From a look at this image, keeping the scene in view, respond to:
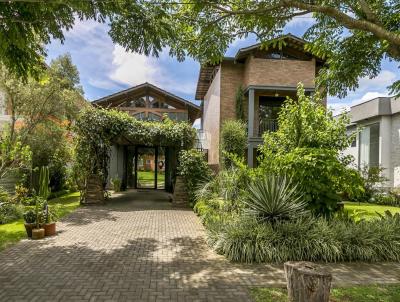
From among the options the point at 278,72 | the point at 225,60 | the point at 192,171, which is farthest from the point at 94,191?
the point at 278,72

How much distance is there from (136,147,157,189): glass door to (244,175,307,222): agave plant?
1536 cm

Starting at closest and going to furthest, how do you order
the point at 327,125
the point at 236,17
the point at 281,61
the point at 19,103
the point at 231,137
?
the point at 236,17 < the point at 327,125 < the point at 19,103 < the point at 231,137 < the point at 281,61

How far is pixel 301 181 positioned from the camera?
8.02m

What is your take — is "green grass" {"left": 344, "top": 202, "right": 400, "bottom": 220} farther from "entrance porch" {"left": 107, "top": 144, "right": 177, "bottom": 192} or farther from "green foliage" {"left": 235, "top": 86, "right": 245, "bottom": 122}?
"entrance porch" {"left": 107, "top": 144, "right": 177, "bottom": 192}

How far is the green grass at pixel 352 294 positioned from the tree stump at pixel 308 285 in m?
0.37

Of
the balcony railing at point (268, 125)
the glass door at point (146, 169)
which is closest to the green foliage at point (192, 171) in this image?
the balcony railing at point (268, 125)

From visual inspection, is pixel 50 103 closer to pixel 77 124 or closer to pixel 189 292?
pixel 77 124

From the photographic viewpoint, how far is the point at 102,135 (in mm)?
14570

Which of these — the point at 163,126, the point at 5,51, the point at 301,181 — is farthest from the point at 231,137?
the point at 5,51

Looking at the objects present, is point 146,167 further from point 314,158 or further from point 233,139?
point 314,158

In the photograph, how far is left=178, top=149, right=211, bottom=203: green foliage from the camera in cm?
1379

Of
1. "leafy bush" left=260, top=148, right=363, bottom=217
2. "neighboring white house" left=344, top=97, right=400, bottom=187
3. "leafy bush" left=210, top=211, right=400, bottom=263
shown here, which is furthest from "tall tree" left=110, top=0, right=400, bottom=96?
"neighboring white house" left=344, top=97, right=400, bottom=187

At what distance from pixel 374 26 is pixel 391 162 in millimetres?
16849

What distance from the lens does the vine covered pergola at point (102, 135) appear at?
1426 centimetres
